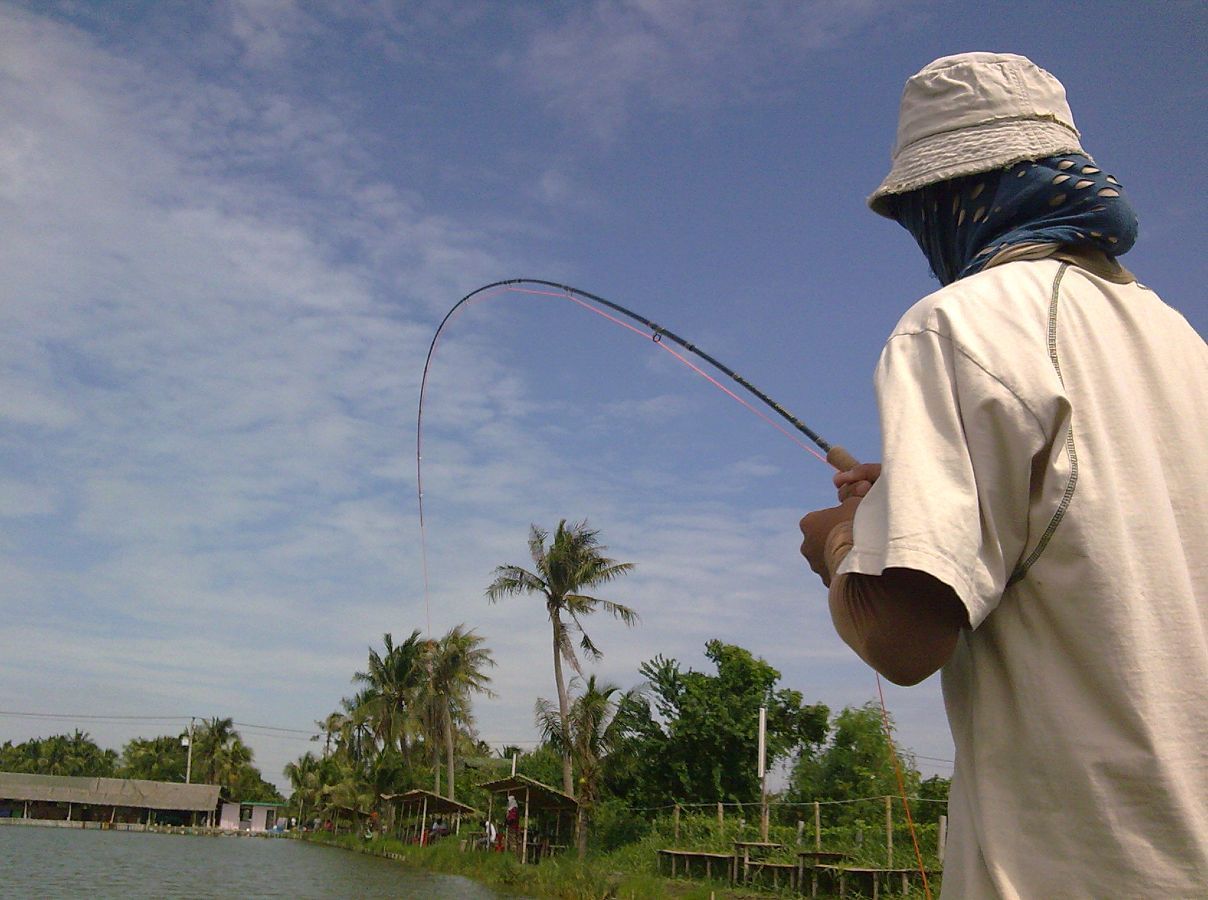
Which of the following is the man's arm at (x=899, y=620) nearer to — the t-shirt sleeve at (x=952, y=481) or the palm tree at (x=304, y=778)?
the t-shirt sleeve at (x=952, y=481)

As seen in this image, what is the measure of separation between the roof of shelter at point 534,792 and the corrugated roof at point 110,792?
55.3m

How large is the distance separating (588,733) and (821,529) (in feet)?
103

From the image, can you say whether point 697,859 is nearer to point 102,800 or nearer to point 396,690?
point 396,690

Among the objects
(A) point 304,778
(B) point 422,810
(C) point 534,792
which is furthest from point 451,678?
(A) point 304,778

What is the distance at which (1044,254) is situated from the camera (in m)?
1.06

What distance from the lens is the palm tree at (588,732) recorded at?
3075 cm

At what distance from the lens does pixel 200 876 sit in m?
27.3

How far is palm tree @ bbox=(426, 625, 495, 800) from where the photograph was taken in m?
44.2

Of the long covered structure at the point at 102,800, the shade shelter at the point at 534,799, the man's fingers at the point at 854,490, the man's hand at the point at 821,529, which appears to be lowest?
the long covered structure at the point at 102,800

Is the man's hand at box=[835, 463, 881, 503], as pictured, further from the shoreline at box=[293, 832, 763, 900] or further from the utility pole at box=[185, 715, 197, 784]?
the utility pole at box=[185, 715, 197, 784]

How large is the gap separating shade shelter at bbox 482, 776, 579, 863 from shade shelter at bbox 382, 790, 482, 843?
28.6 ft

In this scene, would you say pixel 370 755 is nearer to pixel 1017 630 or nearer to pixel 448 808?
pixel 448 808

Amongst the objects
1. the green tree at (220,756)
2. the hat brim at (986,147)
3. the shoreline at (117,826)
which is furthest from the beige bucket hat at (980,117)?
the green tree at (220,756)

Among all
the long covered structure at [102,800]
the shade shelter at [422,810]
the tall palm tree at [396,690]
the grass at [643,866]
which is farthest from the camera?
the long covered structure at [102,800]
